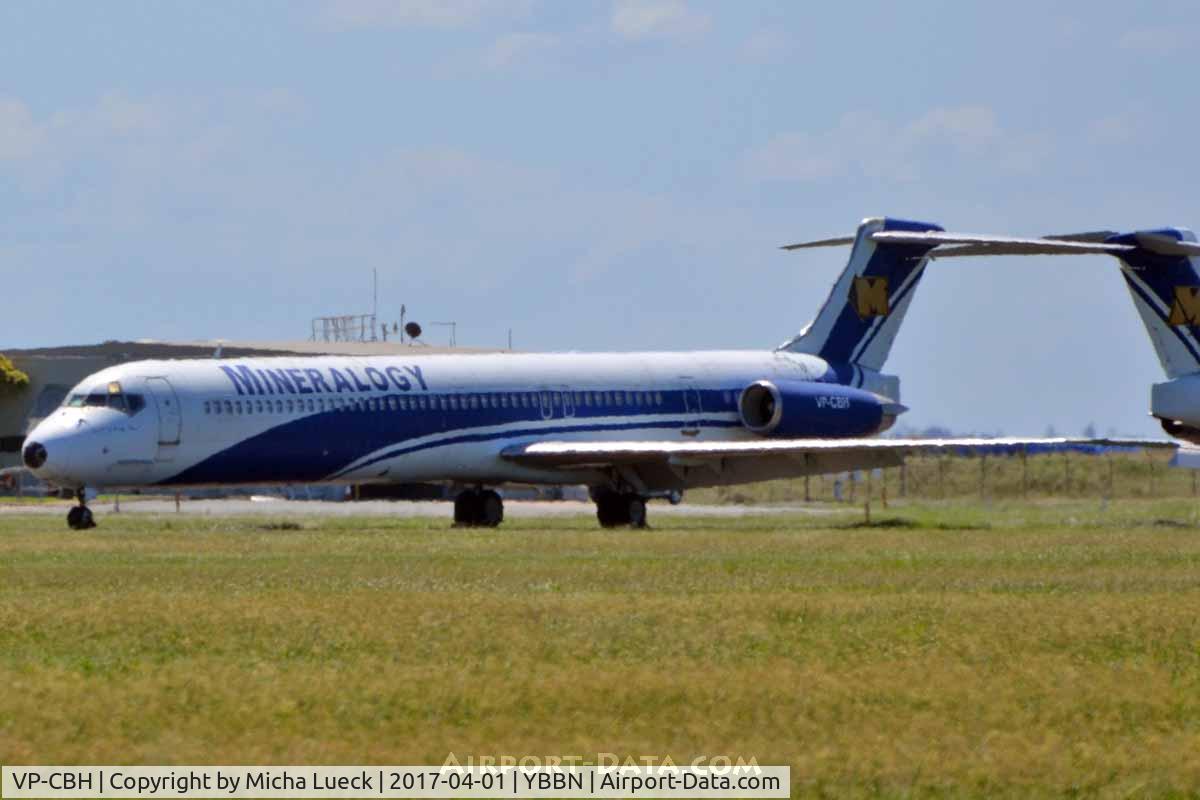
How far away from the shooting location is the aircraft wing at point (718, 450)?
43.4m

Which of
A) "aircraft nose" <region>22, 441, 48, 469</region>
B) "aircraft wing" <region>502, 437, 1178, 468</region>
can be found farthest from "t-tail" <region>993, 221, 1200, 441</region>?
"aircraft nose" <region>22, 441, 48, 469</region>

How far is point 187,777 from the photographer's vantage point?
13.1 m

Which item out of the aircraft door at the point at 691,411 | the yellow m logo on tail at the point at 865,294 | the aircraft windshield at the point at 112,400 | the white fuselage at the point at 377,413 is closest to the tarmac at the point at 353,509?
the aircraft door at the point at 691,411

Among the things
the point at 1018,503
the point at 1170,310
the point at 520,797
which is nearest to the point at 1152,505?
the point at 1018,503

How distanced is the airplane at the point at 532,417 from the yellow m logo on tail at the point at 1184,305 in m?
2.09

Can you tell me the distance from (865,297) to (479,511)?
10.8 metres

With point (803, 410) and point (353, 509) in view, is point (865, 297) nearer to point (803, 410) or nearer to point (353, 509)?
point (803, 410)

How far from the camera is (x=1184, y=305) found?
43969mm

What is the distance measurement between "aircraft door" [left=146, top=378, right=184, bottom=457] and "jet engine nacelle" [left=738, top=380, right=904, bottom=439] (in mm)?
12286

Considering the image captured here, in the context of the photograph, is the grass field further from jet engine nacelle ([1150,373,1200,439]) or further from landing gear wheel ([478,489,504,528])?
landing gear wheel ([478,489,504,528])

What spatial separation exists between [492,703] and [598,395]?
104 feet

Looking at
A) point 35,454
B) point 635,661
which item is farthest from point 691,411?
point 635,661

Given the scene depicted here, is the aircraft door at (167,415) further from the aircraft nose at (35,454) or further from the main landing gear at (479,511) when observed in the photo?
the main landing gear at (479,511)

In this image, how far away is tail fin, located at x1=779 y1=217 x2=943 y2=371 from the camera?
5194 centimetres
